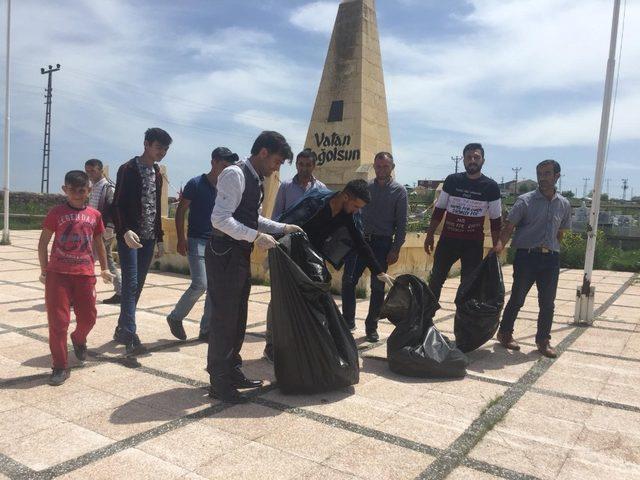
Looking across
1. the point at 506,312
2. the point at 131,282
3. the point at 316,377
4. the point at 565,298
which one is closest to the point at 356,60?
the point at 565,298

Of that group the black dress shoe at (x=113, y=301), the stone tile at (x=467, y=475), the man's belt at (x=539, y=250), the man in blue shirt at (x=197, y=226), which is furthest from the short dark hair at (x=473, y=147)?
the black dress shoe at (x=113, y=301)

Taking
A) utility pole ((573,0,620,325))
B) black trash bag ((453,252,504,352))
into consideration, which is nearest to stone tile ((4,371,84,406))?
black trash bag ((453,252,504,352))

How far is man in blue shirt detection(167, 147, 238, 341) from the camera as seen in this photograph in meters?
4.55

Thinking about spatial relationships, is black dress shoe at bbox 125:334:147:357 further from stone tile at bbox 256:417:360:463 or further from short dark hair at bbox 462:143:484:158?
short dark hair at bbox 462:143:484:158

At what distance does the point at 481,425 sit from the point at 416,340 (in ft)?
3.23

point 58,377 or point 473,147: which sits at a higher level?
point 473,147

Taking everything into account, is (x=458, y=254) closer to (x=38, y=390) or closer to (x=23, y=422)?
(x=38, y=390)

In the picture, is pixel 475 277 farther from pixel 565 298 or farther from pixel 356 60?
pixel 356 60

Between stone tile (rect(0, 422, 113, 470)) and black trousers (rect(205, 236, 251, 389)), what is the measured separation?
29.8 inches

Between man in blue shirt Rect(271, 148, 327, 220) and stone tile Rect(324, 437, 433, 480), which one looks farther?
man in blue shirt Rect(271, 148, 327, 220)

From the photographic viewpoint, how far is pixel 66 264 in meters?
3.61

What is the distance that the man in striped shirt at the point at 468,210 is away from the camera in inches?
189

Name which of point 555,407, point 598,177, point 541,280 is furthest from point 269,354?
point 598,177

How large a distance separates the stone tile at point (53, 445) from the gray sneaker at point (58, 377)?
702 millimetres
